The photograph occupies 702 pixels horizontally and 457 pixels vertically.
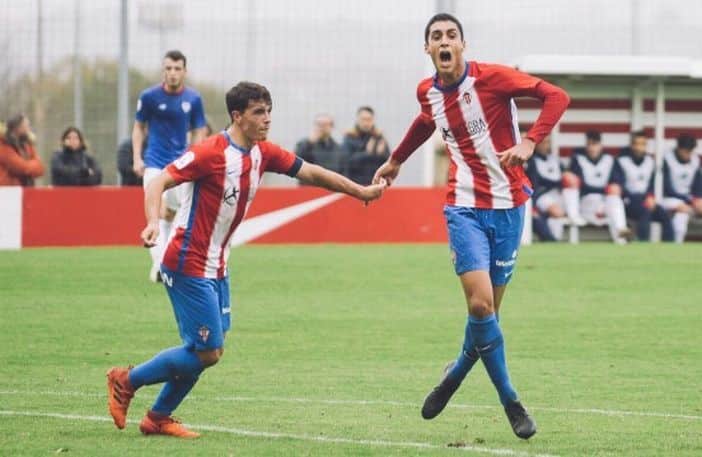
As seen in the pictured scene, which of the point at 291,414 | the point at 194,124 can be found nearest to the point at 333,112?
the point at 194,124

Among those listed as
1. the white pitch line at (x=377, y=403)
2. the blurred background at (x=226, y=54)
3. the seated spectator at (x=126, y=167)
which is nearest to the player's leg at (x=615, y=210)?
the blurred background at (x=226, y=54)

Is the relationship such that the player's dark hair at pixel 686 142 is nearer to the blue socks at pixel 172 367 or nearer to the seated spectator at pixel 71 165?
the seated spectator at pixel 71 165

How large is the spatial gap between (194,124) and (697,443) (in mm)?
9283

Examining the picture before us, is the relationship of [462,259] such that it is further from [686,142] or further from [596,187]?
[686,142]

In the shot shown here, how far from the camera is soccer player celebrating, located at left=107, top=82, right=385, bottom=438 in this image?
848 cm

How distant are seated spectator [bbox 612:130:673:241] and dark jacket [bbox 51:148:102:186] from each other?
7762 mm

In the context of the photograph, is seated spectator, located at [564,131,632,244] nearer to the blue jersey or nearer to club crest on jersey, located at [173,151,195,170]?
the blue jersey

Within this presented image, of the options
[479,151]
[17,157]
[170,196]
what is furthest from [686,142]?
[479,151]

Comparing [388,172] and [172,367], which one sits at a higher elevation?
[388,172]

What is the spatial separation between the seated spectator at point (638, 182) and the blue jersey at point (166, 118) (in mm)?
9478

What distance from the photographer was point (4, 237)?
21.7m

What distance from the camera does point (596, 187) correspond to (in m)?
24.5

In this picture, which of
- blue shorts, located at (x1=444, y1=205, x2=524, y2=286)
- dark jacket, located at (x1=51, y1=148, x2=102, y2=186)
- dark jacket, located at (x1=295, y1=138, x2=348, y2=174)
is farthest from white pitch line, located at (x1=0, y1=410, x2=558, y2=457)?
dark jacket, located at (x1=295, y1=138, x2=348, y2=174)

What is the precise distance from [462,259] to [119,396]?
77.9 inches
